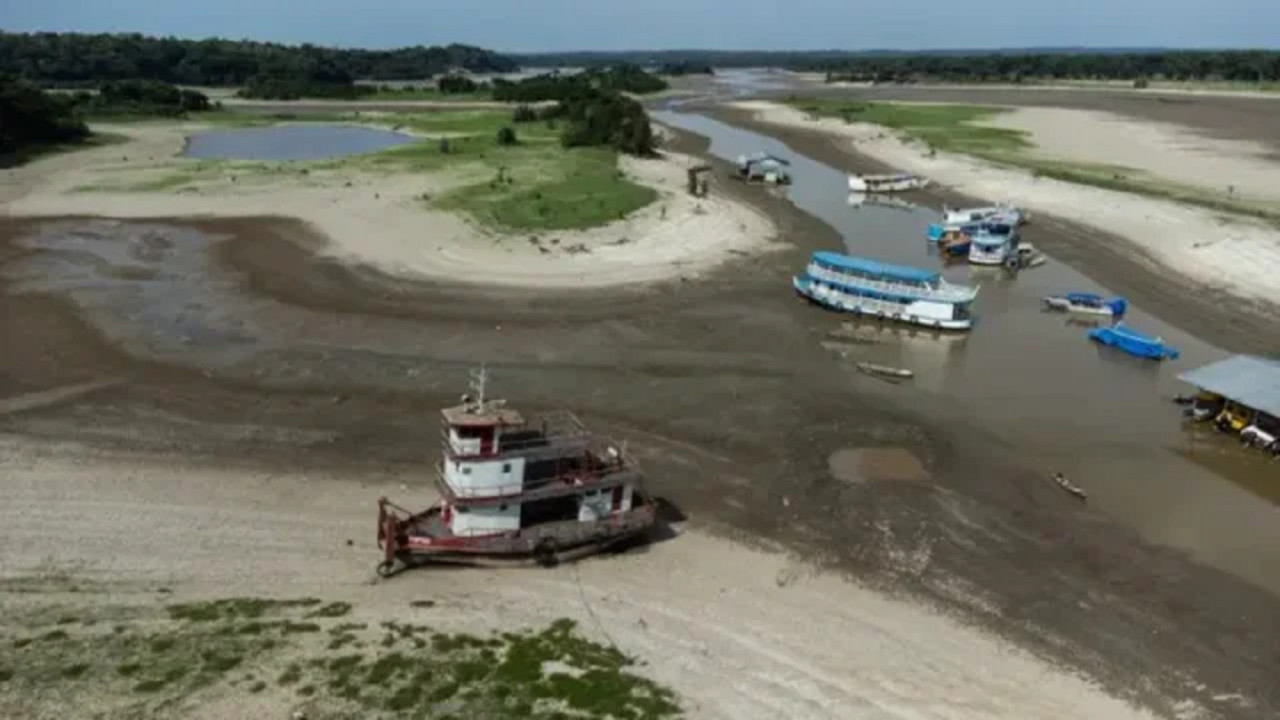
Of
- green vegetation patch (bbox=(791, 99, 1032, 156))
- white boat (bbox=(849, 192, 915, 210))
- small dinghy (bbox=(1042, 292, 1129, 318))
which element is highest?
green vegetation patch (bbox=(791, 99, 1032, 156))

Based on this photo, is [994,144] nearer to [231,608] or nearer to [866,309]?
[866,309]

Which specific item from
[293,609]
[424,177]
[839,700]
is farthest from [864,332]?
[424,177]

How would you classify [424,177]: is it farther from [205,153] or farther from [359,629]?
[359,629]

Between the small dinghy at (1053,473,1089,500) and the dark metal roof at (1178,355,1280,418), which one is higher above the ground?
the dark metal roof at (1178,355,1280,418)

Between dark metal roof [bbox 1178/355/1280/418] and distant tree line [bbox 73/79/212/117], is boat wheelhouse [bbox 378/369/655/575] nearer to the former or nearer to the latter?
dark metal roof [bbox 1178/355/1280/418]

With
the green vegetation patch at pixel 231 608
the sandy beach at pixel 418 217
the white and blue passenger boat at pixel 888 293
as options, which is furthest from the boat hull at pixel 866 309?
the green vegetation patch at pixel 231 608

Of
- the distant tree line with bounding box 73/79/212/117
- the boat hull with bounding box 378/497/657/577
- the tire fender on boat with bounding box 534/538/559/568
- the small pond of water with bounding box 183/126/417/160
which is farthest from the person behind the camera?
the distant tree line with bounding box 73/79/212/117

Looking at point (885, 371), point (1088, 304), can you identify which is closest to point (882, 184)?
point (1088, 304)

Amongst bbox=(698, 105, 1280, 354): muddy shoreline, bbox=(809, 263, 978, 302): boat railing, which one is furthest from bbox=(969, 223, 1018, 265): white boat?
bbox=(809, 263, 978, 302): boat railing
